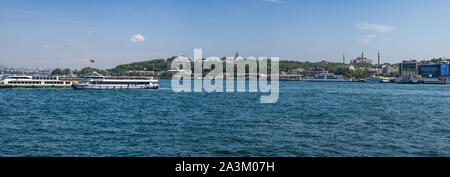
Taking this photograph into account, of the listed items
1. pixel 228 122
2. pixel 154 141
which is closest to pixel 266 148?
pixel 154 141

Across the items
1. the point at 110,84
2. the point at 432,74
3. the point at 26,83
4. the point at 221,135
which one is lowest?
the point at 221,135

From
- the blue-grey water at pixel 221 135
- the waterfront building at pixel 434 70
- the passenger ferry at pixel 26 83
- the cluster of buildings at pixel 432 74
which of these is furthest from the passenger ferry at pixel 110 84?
the waterfront building at pixel 434 70

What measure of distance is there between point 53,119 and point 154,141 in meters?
9.76

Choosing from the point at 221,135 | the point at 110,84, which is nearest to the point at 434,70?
the point at 110,84

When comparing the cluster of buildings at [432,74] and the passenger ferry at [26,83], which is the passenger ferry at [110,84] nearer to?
the passenger ferry at [26,83]

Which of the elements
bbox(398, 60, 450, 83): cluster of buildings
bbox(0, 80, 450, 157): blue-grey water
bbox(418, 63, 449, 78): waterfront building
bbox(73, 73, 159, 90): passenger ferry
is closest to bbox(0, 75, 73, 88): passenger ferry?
bbox(73, 73, 159, 90): passenger ferry

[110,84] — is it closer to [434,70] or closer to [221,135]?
[221,135]

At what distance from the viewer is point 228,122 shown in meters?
18.9

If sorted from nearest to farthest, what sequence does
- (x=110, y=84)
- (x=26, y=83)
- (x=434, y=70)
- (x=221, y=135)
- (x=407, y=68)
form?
(x=221, y=135) < (x=110, y=84) < (x=26, y=83) < (x=434, y=70) < (x=407, y=68)

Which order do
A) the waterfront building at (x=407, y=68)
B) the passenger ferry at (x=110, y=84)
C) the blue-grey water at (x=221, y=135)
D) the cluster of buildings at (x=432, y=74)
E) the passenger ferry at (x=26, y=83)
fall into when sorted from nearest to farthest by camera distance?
the blue-grey water at (x=221, y=135) → the passenger ferry at (x=110, y=84) → the passenger ferry at (x=26, y=83) → the cluster of buildings at (x=432, y=74) → the waterfront building at (x=407, y=68)
